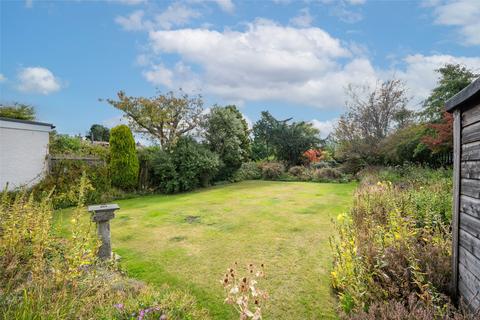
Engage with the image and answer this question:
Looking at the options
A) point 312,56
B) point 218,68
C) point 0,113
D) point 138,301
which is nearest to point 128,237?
point 138,301

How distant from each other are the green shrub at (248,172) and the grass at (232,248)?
25.4 feet

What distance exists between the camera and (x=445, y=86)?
1041cm

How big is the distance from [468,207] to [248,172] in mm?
14490

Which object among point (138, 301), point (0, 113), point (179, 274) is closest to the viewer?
point (138, 301)

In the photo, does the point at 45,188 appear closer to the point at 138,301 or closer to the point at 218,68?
the point at 218,68

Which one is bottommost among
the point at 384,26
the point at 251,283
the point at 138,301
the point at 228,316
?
the point at 228,316

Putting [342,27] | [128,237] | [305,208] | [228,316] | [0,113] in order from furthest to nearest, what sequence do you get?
[0,113] → [305,208] → [342,27] → [128,237] → [228,316]

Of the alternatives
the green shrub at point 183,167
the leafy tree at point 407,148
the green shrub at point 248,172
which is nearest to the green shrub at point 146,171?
the green shrub at point 183,167

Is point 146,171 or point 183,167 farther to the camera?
point 183,167

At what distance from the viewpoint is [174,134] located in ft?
49.0

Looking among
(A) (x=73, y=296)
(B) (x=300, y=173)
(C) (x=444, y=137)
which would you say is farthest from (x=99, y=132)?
(A) (x=73, y=296)

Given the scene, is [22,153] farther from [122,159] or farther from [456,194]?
[456,194]

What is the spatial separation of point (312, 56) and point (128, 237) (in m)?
7.16

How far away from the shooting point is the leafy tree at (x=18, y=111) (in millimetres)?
10914
